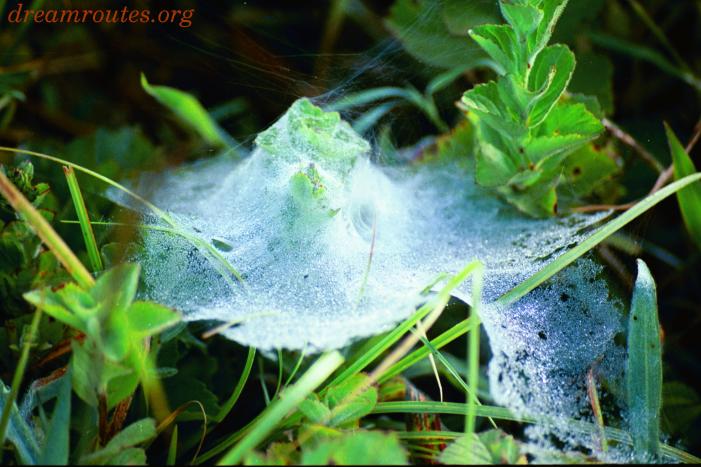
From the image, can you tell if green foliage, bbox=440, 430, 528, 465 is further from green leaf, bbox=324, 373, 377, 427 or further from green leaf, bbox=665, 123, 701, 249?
green leaf, bbox=665, 123, 701, 249

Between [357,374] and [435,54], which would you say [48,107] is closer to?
[435,54]

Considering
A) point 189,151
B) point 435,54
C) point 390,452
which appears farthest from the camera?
point 189,151

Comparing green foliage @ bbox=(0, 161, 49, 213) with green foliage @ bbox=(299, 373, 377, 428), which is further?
green foliage @ bbox=(0, 161, 49, 213)

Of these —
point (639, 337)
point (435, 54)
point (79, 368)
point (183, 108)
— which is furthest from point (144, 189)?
point (639, 337)

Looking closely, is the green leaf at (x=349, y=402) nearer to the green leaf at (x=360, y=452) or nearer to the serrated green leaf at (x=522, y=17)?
the green leaf at (x=360, y=452)

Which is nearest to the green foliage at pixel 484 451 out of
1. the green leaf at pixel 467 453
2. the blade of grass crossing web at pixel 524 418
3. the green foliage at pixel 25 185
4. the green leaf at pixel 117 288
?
the green leaf at pixel 467 453

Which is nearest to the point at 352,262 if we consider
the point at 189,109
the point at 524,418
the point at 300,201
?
the point at 300,201

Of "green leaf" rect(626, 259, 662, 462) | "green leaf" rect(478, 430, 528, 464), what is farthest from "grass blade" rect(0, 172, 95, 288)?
"green leaf" rect(626, 259, 662, 462)
